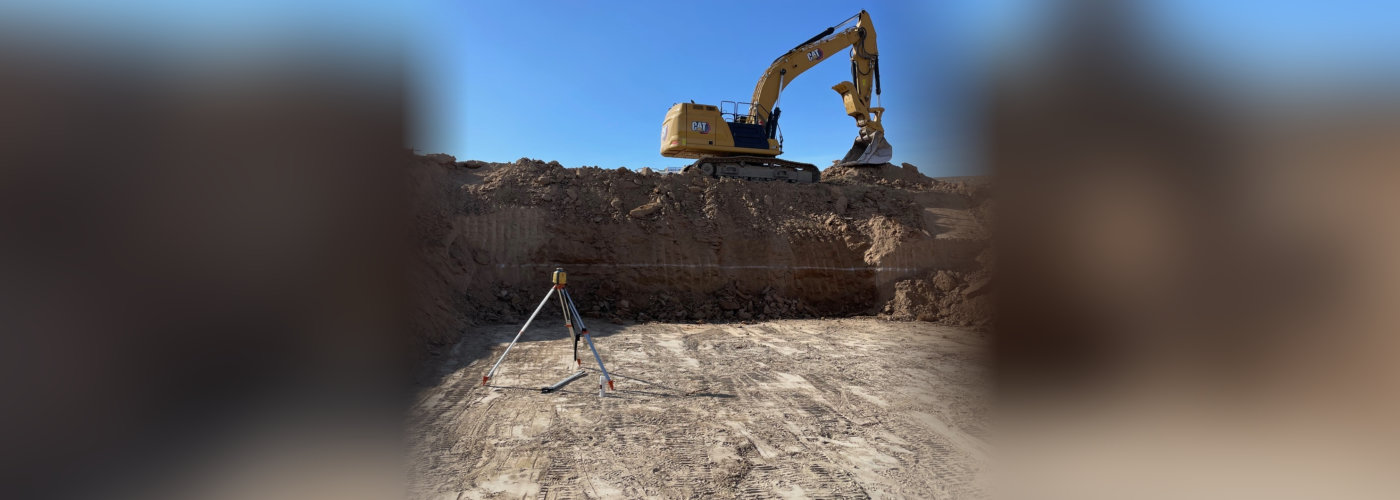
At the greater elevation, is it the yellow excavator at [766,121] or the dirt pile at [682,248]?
the yellow excavator at [766,121]

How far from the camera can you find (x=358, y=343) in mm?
2006

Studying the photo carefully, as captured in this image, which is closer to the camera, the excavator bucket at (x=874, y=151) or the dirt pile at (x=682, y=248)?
the dirt pile at (x=682, y=248)

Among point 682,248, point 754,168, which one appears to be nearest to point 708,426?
point 682,248

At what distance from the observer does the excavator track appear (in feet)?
46.1

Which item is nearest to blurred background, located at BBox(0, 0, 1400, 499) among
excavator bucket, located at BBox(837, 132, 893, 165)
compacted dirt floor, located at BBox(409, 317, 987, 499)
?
compacted dirt floor, located at BBox(409, 317, 987, 499)

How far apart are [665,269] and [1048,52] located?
28.8ft

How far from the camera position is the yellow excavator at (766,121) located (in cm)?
1345

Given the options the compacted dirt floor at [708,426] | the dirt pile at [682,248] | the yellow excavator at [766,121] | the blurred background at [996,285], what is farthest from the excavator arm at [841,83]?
the blurred background at [996,285]

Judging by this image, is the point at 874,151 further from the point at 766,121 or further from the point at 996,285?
the point at 996,285

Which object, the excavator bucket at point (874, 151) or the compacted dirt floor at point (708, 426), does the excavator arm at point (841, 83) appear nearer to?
the excavator bucket at point (874, 151)

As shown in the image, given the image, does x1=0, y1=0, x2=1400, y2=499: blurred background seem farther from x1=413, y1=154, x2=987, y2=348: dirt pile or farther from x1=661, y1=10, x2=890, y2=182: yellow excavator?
x1=661, y1=10, x2=890, y2=182: yellow excavator

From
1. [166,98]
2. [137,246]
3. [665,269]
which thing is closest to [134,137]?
[166,98]

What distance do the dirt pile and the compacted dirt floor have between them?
307cm

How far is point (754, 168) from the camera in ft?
47.2
